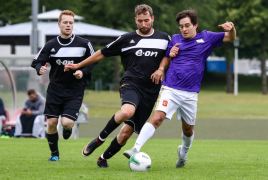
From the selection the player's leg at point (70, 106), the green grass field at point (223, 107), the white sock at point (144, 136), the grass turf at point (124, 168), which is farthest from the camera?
the green grass field at point (223, 107)

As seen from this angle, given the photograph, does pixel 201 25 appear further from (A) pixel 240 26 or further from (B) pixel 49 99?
(B) pixel 49 99

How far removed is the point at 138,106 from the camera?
6.20 meters

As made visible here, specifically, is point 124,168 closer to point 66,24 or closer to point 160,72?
point 160,72

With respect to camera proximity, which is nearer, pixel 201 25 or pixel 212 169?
pixel 212 169

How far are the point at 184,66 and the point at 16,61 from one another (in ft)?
35.1

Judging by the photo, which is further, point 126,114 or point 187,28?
point 187,28

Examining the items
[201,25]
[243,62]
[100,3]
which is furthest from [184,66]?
[243,62]

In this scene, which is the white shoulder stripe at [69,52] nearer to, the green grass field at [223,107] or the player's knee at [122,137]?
the player's knee at [122,137]

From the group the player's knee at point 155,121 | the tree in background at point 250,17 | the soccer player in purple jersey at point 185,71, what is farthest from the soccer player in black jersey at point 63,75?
the tree in background at point 250,17

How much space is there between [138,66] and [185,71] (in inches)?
24.7

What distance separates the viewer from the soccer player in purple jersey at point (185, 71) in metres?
5.93

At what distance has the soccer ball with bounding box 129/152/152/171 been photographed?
5.57 metres

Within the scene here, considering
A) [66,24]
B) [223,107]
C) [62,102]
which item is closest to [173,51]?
[66,24]

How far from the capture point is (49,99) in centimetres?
712
